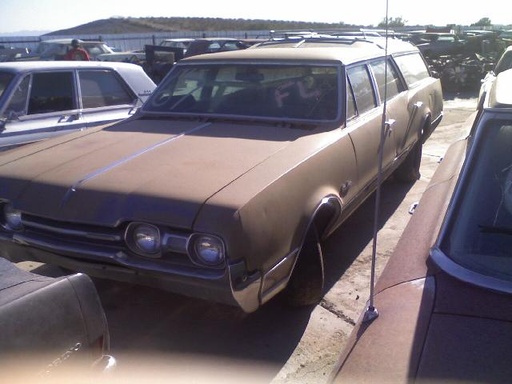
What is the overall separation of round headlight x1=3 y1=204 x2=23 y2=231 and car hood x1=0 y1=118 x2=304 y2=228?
108 millimetres

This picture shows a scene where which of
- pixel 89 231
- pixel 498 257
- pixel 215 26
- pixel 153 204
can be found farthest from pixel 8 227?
pixel 215 26

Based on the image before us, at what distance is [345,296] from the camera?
3.95 metres

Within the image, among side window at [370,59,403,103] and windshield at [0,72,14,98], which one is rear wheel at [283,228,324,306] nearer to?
side window at [370,59,403,103]

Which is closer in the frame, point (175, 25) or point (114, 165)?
point (114, 165)

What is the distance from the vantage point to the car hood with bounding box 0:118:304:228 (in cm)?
300

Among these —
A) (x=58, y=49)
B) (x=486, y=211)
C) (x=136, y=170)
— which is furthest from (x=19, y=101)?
(x=58, y=49)

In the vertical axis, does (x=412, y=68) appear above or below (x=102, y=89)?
above

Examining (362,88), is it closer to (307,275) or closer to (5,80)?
(307,275)

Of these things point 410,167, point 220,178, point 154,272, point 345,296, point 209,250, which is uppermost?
point 220,178

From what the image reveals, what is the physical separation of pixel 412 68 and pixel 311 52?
2.16 metres

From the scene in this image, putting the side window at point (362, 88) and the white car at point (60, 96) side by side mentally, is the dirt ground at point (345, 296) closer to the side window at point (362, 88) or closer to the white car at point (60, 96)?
the side window at point (362, 88)

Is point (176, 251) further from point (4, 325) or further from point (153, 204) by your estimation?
point (4, 325)

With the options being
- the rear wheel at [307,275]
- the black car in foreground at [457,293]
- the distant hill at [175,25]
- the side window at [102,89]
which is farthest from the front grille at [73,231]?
the distant hill at [175,25]

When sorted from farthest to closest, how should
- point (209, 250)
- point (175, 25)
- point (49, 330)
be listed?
point (175, 25)
point (209, 250)
point (49, 330)
